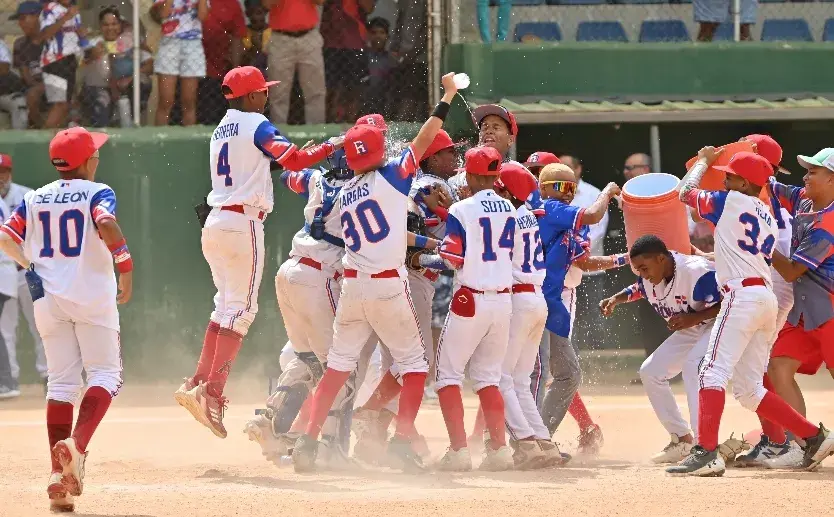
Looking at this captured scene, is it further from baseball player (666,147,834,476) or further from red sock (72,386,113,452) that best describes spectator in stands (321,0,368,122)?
red sock (72,386,113,452)

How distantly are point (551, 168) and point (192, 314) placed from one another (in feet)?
16.7

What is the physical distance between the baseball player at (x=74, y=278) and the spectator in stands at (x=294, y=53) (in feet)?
18.3

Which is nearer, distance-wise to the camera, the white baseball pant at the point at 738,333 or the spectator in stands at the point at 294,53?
the white baseball pant at the point at 738,333

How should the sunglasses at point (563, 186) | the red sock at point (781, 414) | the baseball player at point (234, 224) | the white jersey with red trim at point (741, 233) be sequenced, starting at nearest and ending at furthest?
the white jersey with red trim at point (741, 233) < the red sock at point (781, 414) < the baseball player at point (234, 224) < the sunglasses at point (563, 186)

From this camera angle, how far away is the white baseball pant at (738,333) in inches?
299

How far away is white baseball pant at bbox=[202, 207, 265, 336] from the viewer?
26.9ft

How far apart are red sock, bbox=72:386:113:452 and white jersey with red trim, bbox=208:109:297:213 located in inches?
67.4

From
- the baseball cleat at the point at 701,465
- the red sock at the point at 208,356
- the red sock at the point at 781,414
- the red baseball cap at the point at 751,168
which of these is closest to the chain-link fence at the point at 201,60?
the red sock at the point at 208,356

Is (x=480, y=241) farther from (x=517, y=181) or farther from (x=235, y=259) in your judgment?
(x=235, y=259)

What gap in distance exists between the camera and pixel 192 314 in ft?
41.9

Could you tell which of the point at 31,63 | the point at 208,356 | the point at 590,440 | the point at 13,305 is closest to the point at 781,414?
the point at 590,440

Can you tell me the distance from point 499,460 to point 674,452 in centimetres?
119

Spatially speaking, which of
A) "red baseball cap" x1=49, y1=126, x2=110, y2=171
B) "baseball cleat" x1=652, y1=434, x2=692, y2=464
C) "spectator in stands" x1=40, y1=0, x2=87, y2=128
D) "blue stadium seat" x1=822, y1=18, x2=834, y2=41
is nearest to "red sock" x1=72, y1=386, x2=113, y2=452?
"red baseball cap" x1=49, y1=126, x2=110, y2=171

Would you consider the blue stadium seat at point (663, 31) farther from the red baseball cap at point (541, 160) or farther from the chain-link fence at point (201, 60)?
the red baseball cap at point (541, 160)
